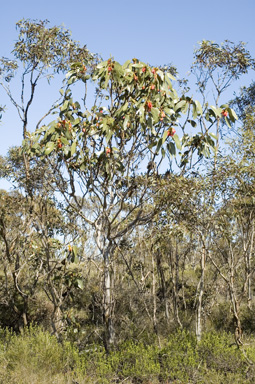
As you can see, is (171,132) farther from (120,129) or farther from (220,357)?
(220,357)

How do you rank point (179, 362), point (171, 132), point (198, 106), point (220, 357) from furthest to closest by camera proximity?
point (220, 357), point (179, 362), point (198, 106), point (171, 132)

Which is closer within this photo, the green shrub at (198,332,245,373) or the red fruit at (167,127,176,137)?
the red fruit at (167,127,176,137)

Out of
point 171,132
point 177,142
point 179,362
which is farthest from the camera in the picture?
point 179,362

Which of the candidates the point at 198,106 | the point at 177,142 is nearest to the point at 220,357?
the point at 177,142

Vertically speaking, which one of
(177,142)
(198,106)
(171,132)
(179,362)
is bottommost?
(179,362)

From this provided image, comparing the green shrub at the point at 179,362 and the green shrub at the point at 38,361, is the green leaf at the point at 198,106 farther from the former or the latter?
the green shrub at the point at 38,361

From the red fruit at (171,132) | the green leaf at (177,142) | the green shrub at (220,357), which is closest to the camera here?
the green leaf at (177,142)

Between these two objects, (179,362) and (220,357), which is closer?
(179,362)

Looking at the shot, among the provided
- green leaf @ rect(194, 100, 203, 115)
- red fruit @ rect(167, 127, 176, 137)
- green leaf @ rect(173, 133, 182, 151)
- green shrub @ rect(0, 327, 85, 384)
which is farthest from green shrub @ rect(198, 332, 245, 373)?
green leaf @ rect(194, 100, 203, 115)

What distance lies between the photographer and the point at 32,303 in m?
13.2

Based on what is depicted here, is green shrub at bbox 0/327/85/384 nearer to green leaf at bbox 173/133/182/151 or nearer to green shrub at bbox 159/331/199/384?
green shrub at bbox 159/331/199/384

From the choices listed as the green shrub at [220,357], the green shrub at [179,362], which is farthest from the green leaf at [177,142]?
the green shrub at [220,357]

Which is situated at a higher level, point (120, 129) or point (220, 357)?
point (120, 129)

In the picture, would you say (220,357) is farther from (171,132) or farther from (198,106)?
(198,106)
